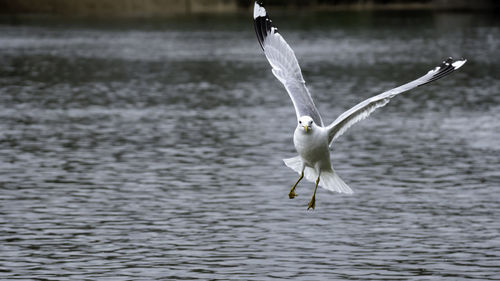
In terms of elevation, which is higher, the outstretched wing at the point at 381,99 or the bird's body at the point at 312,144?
the outstretched wing at the point at 381,99

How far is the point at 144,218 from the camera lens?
1778 centimetres

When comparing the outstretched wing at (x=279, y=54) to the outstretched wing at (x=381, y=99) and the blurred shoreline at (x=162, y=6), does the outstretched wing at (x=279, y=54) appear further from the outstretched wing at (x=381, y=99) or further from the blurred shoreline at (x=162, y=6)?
the blurred shoreline at (x=162, y=6)

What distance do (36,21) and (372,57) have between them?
53.3 m

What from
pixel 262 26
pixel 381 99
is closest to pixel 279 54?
pixel 262 26

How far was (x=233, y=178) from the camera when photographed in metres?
21.6

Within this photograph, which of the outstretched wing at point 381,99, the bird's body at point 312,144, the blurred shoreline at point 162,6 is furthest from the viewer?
the blurred shoreline at point 162,6

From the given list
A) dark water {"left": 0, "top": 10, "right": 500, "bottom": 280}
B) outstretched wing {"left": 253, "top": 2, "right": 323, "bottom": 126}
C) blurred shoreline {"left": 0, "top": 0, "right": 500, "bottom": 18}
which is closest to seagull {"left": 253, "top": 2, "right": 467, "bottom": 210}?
outstretched wing {"left": 253, "top": 2, "right": 323, "bottom": 126}

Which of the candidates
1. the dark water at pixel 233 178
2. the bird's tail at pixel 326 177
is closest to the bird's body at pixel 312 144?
the bird's tail at pixel 326 177

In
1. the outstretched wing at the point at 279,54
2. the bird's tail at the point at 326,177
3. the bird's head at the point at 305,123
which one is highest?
the outstretched wing at the point at 279,54

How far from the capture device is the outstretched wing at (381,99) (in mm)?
14023

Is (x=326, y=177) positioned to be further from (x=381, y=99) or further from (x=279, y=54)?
(x=279, y=54)

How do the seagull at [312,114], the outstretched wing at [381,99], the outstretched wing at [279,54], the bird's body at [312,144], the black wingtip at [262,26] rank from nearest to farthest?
the outstretched wing at [381,99], the seagull at [312,114], the bird's body at [312,144], the outstretched wing at [279,54], the black wingtip at [262,26]

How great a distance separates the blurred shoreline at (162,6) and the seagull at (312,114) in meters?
91.0

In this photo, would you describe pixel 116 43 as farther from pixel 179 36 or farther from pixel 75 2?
pixel 75 2
